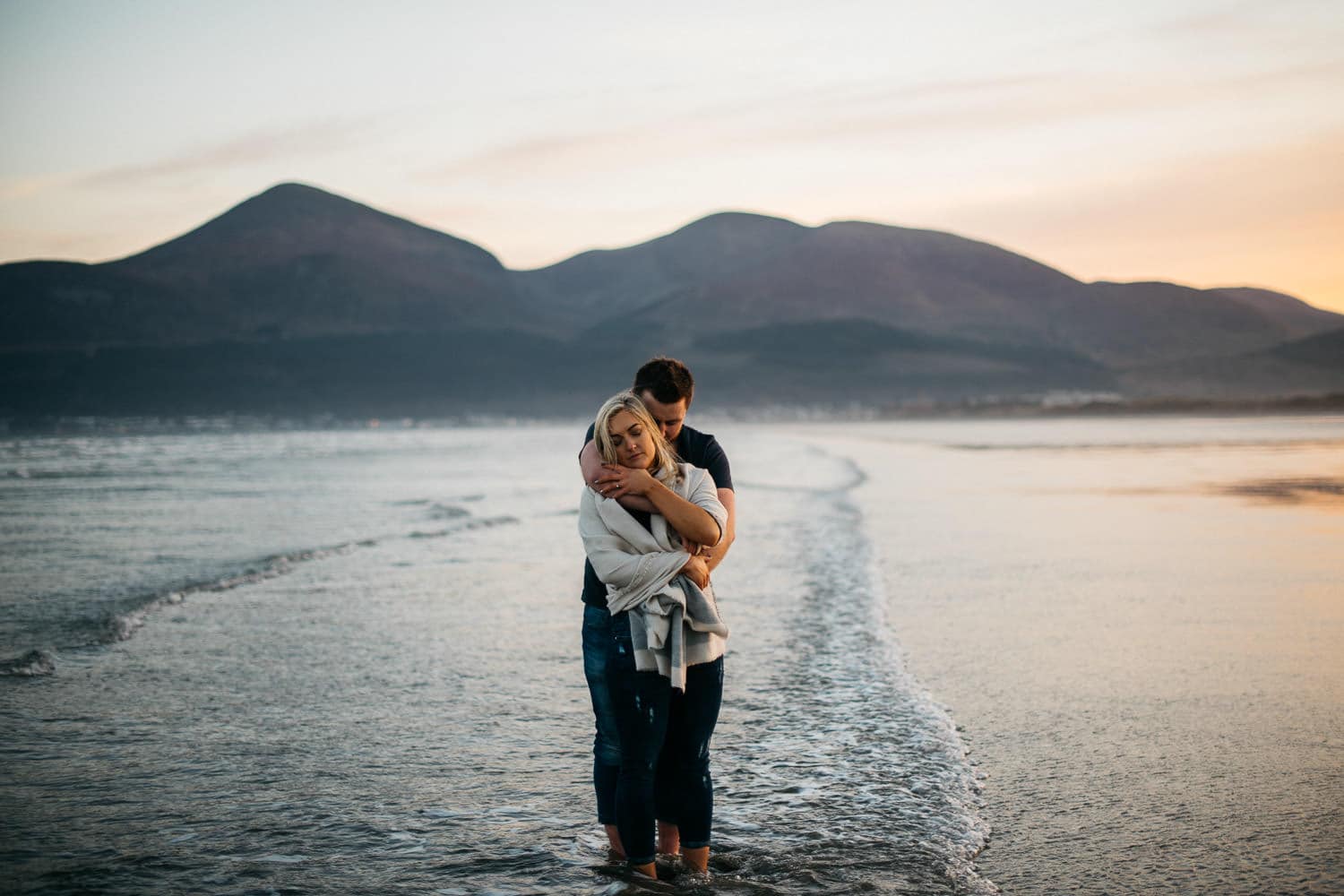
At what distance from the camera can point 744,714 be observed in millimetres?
5648

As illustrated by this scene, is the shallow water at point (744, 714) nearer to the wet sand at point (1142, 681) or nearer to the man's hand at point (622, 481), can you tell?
the wet sand at point (1142, 681)

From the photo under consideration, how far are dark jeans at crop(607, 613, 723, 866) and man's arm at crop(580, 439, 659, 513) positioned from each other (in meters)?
0.37

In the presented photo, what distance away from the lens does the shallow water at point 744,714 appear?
3.85 m

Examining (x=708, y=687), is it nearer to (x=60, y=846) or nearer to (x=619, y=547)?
(x=619, y=547)

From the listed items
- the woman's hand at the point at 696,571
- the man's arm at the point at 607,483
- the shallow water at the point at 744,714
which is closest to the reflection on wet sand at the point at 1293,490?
the shallow water at the point at 744,714

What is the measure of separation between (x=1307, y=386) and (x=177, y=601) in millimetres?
200268

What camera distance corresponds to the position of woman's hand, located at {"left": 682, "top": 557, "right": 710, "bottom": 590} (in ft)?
11.3

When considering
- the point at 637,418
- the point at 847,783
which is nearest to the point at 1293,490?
the point at 847,783

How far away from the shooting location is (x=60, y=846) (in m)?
3.97

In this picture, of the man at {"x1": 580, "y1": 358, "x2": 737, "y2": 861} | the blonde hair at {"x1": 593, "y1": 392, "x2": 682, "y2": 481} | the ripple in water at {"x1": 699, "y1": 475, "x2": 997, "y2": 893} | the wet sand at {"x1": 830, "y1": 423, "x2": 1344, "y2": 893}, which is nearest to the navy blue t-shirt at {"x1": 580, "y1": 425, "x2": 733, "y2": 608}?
the man at {"x1": 580, "y1": 358, "x2": 737, "y2": 861}

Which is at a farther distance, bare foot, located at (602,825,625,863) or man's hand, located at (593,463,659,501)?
bare foot, located at (602,825,625,863)

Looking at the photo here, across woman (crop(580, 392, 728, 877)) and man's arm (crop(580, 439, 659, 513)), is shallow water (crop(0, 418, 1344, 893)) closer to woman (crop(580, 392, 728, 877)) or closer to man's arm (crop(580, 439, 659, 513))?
woman (crop(580, 392, 728, 877))

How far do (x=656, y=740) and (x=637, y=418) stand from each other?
1007 mm

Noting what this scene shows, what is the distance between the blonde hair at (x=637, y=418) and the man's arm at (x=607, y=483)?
3 cm
